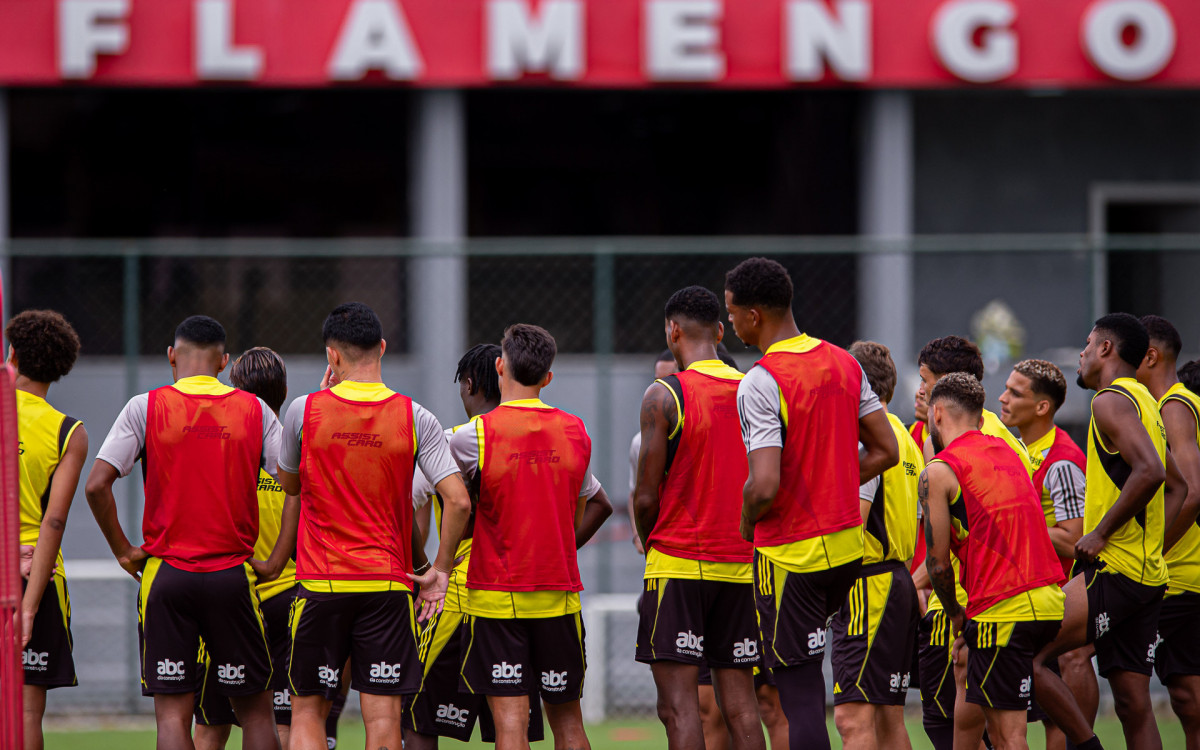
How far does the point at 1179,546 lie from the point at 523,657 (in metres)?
3.20

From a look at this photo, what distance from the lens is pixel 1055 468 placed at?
5.84 m

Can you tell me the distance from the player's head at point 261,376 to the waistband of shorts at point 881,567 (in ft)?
9.11

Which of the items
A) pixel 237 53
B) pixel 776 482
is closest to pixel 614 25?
pixel 237 53

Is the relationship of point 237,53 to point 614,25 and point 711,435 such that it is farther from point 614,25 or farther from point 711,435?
point 711,435

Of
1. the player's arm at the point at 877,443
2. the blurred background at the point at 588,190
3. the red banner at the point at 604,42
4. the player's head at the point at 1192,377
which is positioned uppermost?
the red banner at the point at 604,42

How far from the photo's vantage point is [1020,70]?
10.3 m

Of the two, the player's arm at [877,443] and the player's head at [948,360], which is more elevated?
the player's head at [948,360]

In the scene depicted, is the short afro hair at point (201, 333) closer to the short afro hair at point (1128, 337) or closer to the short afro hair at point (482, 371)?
the short afro hair at point (482, 371)

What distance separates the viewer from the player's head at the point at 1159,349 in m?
5.90

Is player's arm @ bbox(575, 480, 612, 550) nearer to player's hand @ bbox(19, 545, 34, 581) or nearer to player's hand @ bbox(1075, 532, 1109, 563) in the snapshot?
player's hand @ bbox(1075, 532, 1109, 563)

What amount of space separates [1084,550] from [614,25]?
20.0 feet

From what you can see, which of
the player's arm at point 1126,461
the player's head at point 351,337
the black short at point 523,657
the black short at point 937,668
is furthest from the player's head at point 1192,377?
the player's head at point 351,337

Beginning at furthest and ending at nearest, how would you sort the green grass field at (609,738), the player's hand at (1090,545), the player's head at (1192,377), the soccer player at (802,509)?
the green grass field at (609,738), the player's head at (1192,377), the player's hand at (1090,545), the soccer player at (802,509)

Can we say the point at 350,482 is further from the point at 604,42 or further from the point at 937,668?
the point at 604,42
